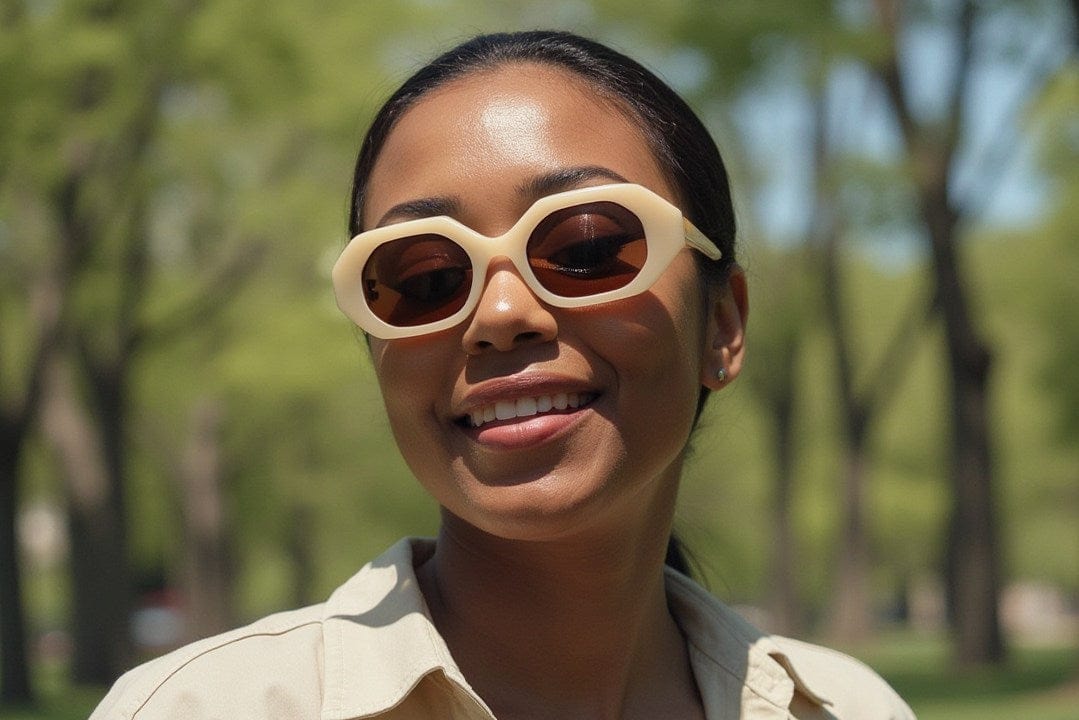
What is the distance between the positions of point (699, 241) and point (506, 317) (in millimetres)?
350

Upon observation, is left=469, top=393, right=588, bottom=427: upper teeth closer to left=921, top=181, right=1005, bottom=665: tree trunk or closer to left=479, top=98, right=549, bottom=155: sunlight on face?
left=479, top=98, right=549, bottom=155: sunlight on face

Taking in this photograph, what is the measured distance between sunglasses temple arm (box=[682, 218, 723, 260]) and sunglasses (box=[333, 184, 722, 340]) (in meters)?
0.04

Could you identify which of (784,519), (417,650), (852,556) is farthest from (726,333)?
(784,519)

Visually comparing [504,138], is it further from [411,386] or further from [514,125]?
[411,386]

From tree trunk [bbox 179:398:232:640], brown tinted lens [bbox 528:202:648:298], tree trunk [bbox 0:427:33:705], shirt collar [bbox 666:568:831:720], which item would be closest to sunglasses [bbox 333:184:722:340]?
brown tinted lens [bbox 528:202:648:298]

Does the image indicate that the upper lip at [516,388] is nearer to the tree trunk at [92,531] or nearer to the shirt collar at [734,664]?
the shirt collar at [734,664]

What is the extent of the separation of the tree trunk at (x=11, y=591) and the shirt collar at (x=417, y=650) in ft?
46.6

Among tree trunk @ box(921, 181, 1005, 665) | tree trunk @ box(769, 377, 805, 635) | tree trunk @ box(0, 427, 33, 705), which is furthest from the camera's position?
tree trunk @ box(769, 377, 805, 635)

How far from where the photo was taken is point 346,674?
6.24 ft

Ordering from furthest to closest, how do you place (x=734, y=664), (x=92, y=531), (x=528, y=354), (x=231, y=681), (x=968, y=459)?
(x=92, y=531) < (x=968, y=459) < (x=734, y=664) < (x=528, y=354) < (x=231, y=681)

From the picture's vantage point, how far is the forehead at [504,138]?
6.54 ft

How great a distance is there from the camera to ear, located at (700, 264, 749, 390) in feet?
7.49

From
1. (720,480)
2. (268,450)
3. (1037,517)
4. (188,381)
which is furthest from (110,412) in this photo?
(1037,517)

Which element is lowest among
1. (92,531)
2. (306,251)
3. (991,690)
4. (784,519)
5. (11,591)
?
(784,519)
